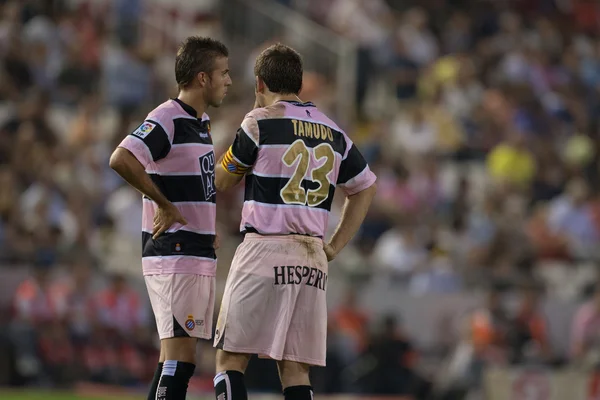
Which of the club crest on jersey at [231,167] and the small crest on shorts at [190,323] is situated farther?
the small crest on shorts at [190,323]

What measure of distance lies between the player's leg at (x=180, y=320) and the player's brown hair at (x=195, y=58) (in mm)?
1296

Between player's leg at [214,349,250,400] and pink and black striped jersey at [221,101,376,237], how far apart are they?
2.54 ft

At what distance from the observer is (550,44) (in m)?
25.5

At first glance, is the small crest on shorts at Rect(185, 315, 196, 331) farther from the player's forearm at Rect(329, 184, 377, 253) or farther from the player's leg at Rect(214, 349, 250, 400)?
the player's forearm at Rect(329, 184, 377, 253)

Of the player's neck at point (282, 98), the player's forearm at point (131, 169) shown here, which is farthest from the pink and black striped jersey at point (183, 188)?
the player's neck at point (282, 98)

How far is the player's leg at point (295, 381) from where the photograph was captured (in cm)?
Answer: 816

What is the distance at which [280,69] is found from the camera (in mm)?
8289

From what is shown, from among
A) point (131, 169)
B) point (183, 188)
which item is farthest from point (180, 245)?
point (131, 169)

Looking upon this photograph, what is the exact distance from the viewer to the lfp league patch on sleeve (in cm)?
842

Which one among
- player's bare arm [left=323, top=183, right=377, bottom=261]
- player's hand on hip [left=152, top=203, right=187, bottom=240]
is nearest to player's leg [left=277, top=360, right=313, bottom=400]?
player's bare arm [left=323, top=183, right=377, bottom=261]

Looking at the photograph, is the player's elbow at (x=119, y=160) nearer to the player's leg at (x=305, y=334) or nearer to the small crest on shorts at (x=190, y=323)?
the small crest on shorts at (x=190, y=323)

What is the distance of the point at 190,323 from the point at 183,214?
0.69m

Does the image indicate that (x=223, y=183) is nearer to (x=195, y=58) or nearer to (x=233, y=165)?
(x=233, y=165)

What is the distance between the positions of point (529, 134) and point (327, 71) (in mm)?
3545
